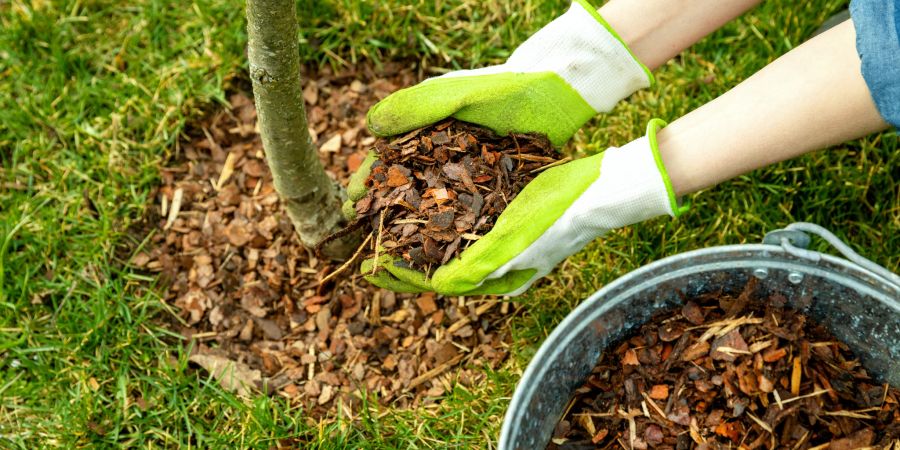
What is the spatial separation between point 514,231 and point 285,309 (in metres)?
1.00

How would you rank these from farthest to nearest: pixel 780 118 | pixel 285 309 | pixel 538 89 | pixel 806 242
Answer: pixel 285 309, pixel 538 89, pixel 806 242, pixel 780 118

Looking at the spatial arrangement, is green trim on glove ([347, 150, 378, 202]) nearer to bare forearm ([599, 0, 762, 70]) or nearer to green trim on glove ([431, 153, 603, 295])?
green trim on glove ([431, 153, 603, 295])

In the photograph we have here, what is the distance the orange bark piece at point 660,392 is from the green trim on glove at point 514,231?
57 cm

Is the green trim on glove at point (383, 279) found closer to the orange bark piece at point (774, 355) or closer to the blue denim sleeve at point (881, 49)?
the orange bark piece at point (774, 355)

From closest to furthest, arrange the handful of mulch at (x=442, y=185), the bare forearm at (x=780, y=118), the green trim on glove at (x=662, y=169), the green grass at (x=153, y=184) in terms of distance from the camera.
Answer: the bare forearm at (x=780, y=118) < the green trim on glove at (x=662, y=169) < the handful of mulch at (x=442, y=185) < the green grass at (x=153, y=184)

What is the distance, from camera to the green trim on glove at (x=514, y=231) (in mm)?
1734

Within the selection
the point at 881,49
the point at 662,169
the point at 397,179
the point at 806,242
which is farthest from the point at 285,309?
the point at 881,49

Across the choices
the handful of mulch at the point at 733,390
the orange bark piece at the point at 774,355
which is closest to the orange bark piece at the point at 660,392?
the handful of mulch at the point at 733,390

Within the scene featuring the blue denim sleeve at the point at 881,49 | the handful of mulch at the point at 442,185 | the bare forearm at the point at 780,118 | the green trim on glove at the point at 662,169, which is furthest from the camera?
the handful of mulch at the point at 442,185

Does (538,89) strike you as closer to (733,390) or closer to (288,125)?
(288,125)

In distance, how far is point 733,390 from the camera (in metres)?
1.89

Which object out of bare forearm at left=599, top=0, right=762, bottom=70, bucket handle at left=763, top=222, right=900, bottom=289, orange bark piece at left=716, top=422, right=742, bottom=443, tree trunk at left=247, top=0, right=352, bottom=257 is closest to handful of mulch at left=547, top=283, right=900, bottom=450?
orange bark piece at left=716, top=422, right=742, bottom=443

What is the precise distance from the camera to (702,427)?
1894mm

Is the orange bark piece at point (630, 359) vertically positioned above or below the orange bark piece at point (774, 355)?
below
